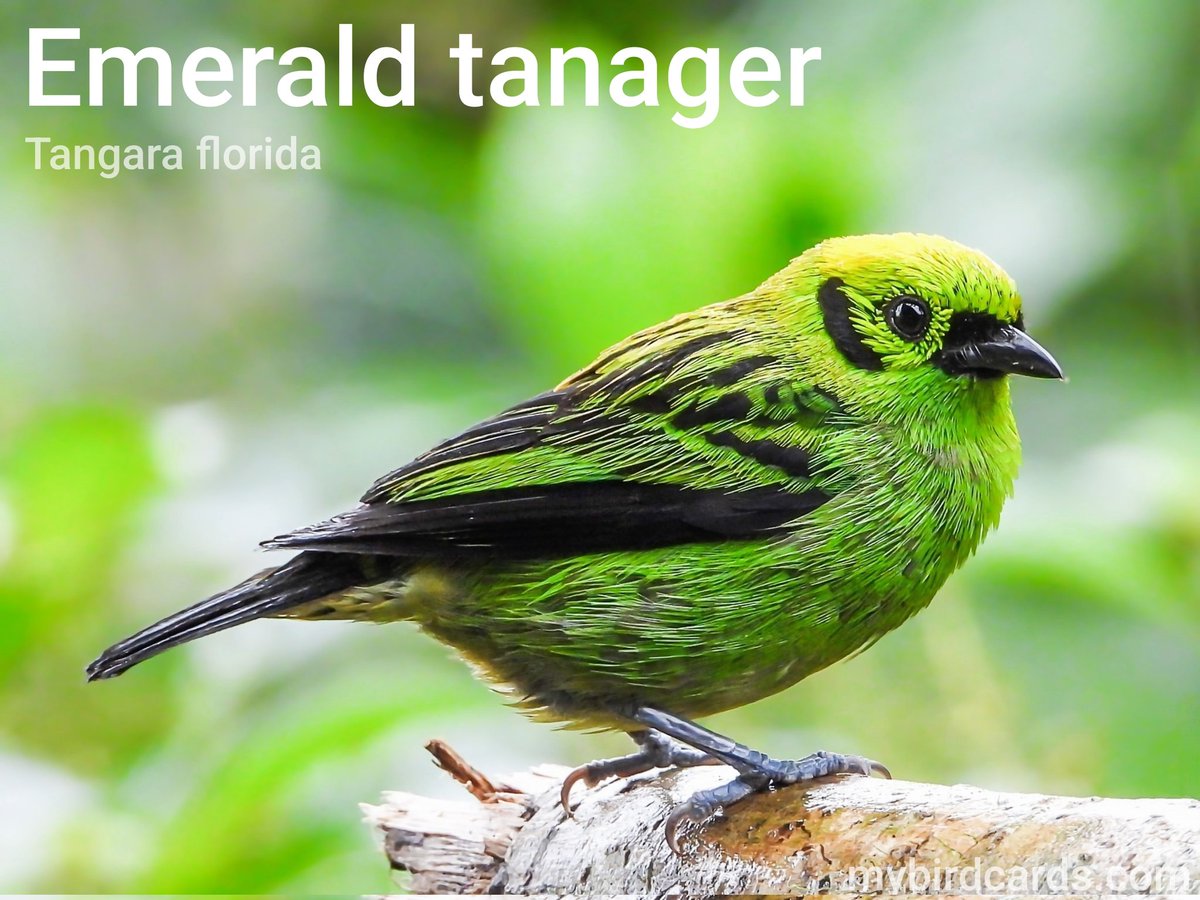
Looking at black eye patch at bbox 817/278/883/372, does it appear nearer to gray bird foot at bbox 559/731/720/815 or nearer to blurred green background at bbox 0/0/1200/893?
blurred green background at bbox 0/0/1200/893

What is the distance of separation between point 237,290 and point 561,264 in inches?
146

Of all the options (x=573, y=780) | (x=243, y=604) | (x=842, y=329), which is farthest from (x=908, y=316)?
(x=243, y=604)

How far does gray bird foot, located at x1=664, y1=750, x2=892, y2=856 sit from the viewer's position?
9.92 ft

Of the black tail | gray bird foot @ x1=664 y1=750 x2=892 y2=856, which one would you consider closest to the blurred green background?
the black tail

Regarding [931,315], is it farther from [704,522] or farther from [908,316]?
[704,522]

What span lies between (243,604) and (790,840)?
50.7 inches

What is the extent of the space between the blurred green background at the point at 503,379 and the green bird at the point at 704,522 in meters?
0.33

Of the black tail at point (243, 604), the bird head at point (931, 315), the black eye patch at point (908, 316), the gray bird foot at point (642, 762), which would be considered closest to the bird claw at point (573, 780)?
the gray bird foot at point (642, 762)

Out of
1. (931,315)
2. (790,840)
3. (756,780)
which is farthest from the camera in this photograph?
(931,315)

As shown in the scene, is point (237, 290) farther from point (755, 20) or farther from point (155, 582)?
point (155, 582)

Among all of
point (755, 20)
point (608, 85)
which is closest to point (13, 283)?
point (608, 85)

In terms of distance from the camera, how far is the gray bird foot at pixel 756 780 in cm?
302

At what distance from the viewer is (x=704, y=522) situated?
317 centimetres

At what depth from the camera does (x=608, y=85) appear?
202 inches
